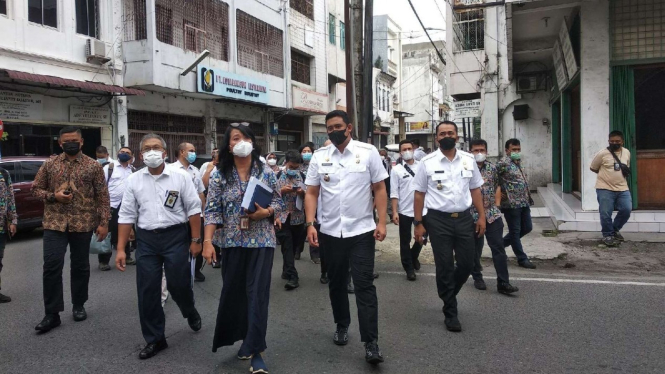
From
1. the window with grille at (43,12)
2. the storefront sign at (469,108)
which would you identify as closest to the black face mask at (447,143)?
the window with grille at (43,12)

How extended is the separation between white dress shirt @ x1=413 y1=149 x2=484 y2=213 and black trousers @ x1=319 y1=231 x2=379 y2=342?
100 centimetres

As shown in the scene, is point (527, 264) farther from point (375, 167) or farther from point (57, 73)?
point (57, 73)

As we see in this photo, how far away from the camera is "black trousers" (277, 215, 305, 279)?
20.8 ft

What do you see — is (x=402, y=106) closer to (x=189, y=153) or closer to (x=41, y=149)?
(x=41, y=149)

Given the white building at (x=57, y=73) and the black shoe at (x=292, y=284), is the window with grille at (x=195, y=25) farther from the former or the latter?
the black shoe at (x=292, y=284)

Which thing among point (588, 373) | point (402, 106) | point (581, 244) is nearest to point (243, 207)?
point (588, 373)

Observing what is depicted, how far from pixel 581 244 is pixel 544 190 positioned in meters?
7.76

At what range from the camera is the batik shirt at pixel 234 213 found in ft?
12.5

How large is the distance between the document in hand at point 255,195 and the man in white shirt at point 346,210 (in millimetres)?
443

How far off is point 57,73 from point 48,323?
1143cm

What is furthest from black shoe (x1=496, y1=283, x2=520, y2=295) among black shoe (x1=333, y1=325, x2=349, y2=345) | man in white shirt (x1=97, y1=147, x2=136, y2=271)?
man in white shirt (x1=97, y1=147, x2=136, y2=271)

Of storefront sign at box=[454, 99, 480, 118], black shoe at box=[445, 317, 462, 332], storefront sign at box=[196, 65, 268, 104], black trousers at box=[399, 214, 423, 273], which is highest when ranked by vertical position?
storefront sign at box=[196, 65, 268, 104]

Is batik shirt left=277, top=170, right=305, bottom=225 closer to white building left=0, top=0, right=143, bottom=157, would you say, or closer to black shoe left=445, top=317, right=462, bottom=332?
black shoe left=445, top=317, right=462, bottom=332

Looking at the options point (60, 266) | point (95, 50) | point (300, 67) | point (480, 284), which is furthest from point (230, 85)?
point (60, 266)
